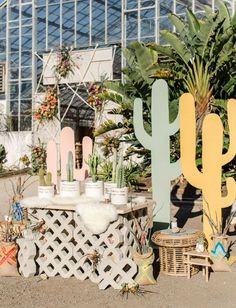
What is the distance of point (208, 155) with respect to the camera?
19.6ft

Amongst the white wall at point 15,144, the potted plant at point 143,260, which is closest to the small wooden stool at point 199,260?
the potted plant at point 143,260

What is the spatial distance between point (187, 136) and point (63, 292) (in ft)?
7.95

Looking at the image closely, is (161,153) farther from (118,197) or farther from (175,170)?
(118,197)

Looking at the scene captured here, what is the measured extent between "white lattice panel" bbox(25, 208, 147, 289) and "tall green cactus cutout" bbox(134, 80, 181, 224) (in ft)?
2.67

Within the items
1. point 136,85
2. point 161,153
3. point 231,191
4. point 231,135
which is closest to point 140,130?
point 161,153

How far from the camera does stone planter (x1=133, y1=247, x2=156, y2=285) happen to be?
506cm

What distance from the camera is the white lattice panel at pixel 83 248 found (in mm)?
5098

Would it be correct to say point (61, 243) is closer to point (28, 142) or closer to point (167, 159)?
point (167, 159)

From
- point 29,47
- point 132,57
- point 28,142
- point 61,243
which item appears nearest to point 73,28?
point 29,47

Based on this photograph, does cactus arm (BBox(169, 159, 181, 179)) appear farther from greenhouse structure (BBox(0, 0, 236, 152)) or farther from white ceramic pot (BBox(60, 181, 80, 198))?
greenhouse structure (BBox(0, 0, 236, 152))

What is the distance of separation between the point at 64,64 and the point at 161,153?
Answer: 1068 centimetres

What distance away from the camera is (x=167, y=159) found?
21.4 ft

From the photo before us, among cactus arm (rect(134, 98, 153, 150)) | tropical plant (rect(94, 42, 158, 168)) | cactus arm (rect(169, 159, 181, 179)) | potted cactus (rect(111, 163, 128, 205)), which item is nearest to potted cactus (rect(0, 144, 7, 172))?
tropical plant (rect(94, 42, 158, 168))

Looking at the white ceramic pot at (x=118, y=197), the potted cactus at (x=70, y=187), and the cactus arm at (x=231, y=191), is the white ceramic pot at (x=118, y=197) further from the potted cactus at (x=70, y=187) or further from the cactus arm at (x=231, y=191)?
the cactus arm at (x=231, y=191)
